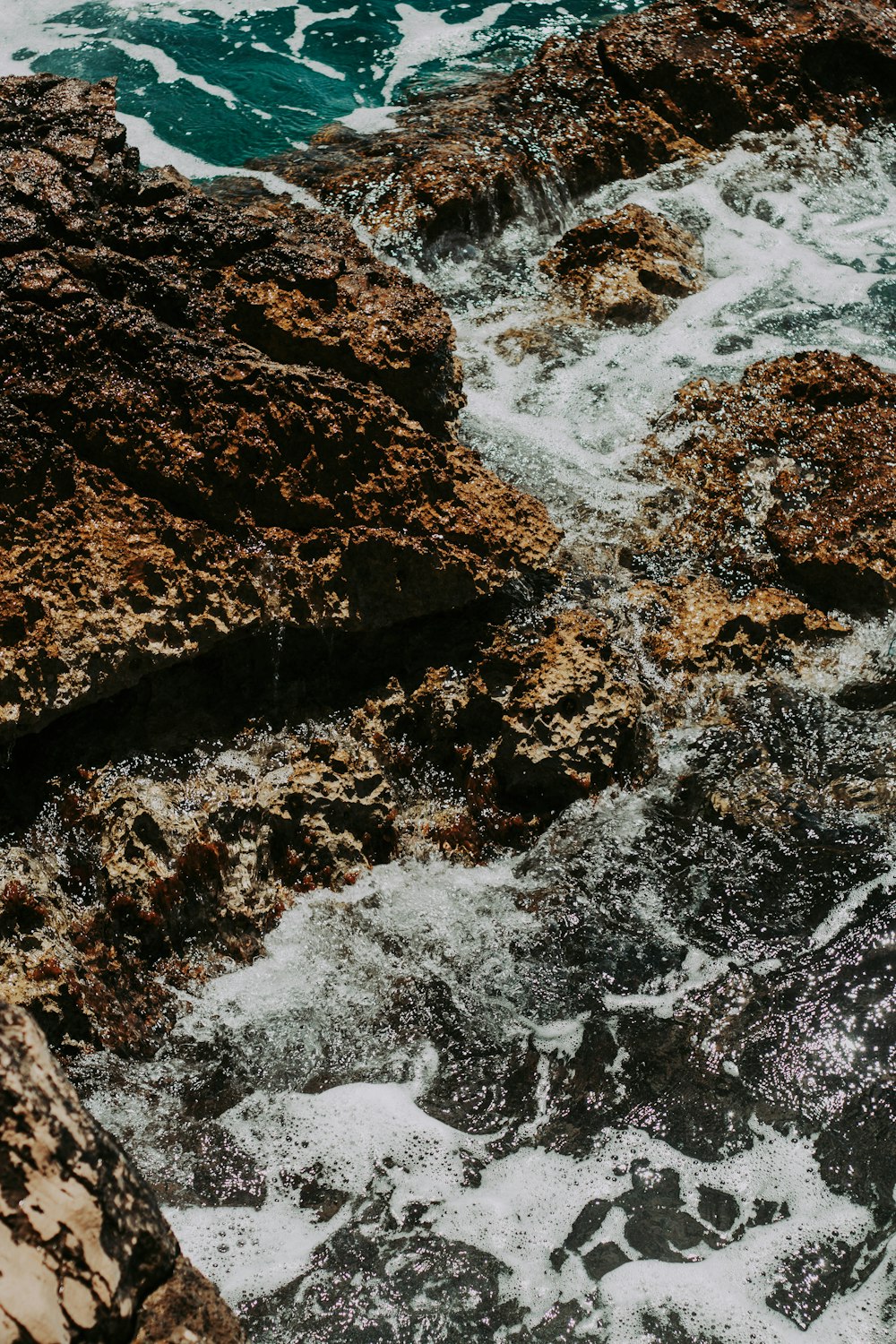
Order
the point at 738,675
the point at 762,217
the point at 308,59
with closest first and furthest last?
the point at 738,675 → the point at 762,217 → the point at 308,59

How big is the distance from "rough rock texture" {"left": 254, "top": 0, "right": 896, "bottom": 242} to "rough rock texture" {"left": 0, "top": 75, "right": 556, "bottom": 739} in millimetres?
2909

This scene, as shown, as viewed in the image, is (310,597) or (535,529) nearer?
(310,597)

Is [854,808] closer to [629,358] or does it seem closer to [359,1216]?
[359,1216]

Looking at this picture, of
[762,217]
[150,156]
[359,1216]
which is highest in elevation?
[150,156]

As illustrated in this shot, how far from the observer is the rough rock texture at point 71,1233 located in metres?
1.66

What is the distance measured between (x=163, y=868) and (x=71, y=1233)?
5.40 ft

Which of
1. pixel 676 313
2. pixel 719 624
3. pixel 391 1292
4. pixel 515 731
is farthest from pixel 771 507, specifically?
pixel 391 1292

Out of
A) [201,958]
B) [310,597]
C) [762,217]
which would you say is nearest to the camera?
[201,958]

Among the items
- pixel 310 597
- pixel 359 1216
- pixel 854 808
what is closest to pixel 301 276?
pixel 310 597

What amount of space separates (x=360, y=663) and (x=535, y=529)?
2.93ft

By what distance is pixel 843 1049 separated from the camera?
3.15m

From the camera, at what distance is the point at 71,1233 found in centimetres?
174

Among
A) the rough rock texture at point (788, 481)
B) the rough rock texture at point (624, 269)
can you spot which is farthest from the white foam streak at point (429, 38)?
the rough rock texture at point (788, 481)

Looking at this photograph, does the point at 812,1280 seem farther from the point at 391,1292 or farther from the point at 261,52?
the point at 261,52
